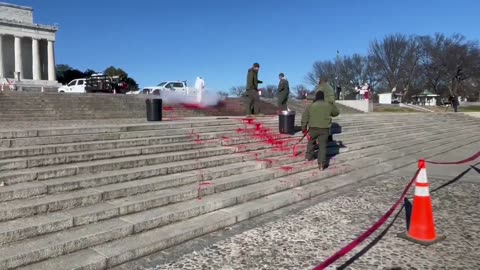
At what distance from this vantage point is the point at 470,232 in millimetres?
5375

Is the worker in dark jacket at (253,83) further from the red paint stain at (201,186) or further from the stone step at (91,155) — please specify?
the red paint stain at (201,186)

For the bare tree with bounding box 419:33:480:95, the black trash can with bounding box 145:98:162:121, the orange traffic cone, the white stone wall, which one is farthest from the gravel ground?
the bare tree with bounding box 419:33:480:95

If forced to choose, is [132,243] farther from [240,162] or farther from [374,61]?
[374,61]

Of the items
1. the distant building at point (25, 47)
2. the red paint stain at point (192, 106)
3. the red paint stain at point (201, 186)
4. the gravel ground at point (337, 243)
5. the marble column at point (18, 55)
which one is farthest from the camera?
the marble column at point (18, 55)

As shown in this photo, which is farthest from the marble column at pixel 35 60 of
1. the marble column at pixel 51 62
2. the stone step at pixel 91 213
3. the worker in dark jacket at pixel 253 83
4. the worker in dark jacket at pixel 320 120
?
the stone step at pixel 91 213

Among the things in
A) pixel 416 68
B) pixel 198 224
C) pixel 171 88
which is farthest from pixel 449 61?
pixel 198 224

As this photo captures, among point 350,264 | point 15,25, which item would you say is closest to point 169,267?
point 350,264

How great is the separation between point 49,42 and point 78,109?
44245mm

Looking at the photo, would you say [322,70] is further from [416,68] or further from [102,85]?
[102,85]

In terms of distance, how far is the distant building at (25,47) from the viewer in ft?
167

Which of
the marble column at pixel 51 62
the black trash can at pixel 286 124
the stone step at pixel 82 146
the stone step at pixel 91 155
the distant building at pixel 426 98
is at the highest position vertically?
the marble column at pixel 51 62

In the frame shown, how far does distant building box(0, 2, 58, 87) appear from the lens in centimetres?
5097

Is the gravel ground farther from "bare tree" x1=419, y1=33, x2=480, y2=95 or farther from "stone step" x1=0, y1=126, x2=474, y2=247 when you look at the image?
"bare tree" x1=419, y1=33, x2=480, y2=95

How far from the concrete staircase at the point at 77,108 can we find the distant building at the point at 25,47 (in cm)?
3422
